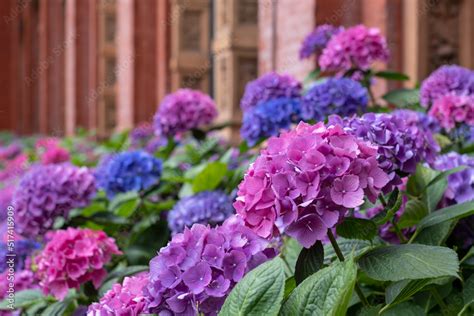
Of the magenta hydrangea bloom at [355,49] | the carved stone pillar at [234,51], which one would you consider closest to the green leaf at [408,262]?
the magenta hydrangea bloom at [355,49]

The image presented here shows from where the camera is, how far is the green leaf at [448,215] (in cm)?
108

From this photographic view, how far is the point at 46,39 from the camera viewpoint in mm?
12602

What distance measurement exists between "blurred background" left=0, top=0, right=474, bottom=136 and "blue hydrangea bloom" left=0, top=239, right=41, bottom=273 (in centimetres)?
168

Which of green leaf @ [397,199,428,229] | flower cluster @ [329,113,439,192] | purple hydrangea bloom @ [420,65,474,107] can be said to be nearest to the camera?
flower cluster @ [329,113,439,192]

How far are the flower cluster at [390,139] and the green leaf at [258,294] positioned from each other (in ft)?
0.90

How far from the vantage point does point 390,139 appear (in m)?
1.07

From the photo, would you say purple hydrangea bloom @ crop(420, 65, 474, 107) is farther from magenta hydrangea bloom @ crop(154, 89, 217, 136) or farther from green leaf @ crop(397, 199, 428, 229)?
magenta hydrangea bloom @ crop(154, 89, 217, 136)

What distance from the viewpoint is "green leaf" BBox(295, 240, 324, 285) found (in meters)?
0.93

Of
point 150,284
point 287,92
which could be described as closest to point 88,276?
point 150,284

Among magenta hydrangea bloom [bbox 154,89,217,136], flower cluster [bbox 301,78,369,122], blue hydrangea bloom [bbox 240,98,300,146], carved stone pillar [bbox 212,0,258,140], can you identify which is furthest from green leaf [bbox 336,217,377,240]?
carved stone pillar [bbox 212,0,258,140]

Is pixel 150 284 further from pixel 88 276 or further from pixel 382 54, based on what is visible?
pixel 382 54

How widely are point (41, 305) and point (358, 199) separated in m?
0.89

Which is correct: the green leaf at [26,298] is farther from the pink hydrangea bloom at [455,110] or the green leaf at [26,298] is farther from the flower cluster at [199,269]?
the pink hydrangea bloom at [455,110]

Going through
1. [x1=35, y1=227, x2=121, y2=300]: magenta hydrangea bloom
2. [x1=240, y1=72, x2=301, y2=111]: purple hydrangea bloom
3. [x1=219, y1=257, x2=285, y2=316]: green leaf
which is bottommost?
[x1=35, y1=227, x2=121, y2=300]: magenta hydrangea bloom
